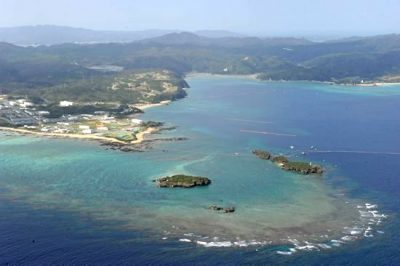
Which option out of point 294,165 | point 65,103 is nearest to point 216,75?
point 65,103

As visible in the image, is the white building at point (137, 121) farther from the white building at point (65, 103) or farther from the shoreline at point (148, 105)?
the white building at point (65, 103)

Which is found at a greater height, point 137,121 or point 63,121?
point 137,121

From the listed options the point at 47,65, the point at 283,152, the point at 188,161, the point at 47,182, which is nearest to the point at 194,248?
the point at 47,182

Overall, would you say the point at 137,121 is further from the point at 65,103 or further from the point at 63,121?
the point at 65,103

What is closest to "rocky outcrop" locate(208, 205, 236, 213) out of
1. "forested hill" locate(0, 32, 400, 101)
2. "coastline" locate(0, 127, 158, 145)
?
"coastline" locate(0, 127, 158, 145)

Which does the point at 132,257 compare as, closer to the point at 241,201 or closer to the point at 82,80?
the point at 241,201

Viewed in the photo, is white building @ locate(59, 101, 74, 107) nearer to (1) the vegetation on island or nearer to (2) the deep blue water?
(2) the deep blue water

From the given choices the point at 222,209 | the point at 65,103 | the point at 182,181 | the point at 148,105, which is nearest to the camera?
the point at 222,209
